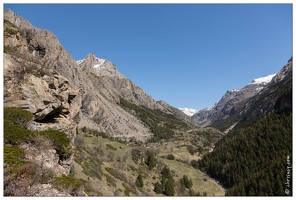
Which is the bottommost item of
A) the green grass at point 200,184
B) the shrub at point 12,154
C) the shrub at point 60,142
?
the green grass at point 200,184

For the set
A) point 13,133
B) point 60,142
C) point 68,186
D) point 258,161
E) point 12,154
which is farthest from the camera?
point 258,161

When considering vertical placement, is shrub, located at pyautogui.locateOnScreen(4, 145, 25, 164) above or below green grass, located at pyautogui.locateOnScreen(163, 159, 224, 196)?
above

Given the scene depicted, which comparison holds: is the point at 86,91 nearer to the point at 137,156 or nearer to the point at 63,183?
the point at 137,156

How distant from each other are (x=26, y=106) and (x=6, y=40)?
34.6 ft

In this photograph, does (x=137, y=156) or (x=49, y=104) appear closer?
(x=49, y=104)

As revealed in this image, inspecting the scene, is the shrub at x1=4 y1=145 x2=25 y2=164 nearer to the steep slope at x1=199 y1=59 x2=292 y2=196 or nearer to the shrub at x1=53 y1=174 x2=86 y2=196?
the shrub at x1=53 y1=174 x2=86 y2=196

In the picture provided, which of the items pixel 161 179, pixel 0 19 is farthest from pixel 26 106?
pixel 161 179

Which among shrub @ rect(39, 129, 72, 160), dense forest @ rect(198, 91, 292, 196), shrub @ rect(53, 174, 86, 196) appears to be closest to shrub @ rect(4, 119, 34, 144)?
shrub @ rect(39, 129, 72, 160)

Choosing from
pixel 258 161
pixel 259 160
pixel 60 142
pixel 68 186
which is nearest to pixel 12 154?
pixel 68 186

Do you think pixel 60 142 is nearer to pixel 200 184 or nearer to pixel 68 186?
pixel 68 186

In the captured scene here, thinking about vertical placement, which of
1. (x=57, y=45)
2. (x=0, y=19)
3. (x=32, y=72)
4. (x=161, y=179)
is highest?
(x=57, y=45)

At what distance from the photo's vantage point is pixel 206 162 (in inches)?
5404

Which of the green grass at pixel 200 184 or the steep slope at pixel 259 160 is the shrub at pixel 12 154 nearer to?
the steep slope at pixel 259 160

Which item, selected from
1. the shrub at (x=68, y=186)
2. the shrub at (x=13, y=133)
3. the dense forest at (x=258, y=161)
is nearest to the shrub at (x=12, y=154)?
the shrub at (x=13, y=133)
